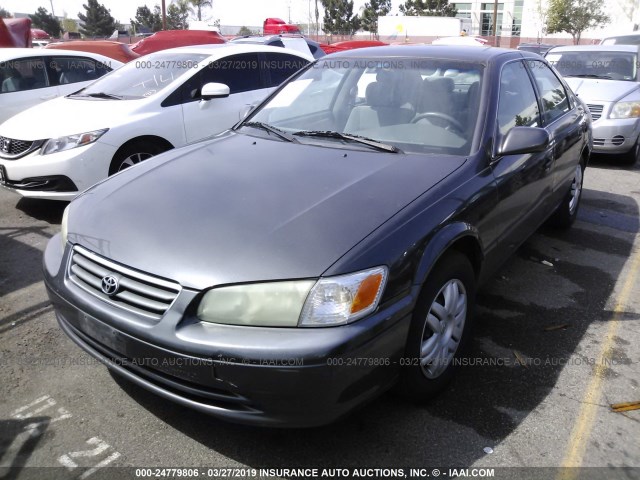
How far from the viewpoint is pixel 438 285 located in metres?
2.47

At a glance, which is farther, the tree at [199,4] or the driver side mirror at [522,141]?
the tree at [199,4]

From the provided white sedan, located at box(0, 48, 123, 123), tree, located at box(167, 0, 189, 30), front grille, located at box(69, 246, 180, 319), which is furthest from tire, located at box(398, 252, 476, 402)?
tree, located at box(167, 0, 189, 30)

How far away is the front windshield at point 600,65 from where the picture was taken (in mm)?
8609

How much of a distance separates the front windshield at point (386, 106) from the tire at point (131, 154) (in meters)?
2.00

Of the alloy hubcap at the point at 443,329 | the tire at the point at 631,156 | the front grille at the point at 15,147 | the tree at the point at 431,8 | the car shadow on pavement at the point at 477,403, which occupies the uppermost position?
the tree at the point at 431,8

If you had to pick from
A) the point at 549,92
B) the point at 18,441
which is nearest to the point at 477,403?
the point at 18,441

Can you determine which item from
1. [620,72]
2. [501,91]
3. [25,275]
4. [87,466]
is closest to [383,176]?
[501,91]

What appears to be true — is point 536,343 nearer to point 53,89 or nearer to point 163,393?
point 163,393

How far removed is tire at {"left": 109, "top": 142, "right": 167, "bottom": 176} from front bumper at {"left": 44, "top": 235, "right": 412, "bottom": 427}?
3.29 metres

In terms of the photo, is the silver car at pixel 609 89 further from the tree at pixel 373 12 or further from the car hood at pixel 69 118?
the tree at pixel 373 12

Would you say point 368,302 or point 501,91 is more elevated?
point 501,91

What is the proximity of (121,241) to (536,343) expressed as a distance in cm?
242

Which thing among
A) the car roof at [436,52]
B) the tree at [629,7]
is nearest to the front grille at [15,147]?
the car roof at [436,52]

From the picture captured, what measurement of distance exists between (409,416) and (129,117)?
13.4 ft
